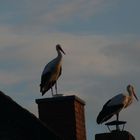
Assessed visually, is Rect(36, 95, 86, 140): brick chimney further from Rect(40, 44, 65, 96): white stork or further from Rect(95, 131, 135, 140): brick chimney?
Rect(40, 44, 65, 96): white stork

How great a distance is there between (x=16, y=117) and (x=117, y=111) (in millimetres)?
4705

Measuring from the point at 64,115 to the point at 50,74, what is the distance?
111 inches

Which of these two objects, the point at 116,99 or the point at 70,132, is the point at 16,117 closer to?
the point at 70,132

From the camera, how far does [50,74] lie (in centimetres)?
2034

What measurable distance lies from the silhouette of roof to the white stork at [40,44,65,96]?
10.6 ft

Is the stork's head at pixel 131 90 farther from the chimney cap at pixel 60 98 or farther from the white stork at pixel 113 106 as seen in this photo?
the chimney cap at pixel 60 98

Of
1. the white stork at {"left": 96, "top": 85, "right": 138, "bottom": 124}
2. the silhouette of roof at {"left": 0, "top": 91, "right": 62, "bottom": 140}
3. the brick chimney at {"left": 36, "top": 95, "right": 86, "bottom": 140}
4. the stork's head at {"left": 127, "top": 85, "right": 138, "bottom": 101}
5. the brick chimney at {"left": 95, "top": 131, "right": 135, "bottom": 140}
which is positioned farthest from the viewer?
the stork's head at {"left": 127, "top": 85, "right": 138, "bottom": 101}

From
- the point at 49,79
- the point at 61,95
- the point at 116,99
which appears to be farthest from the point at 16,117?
the point at 116,99

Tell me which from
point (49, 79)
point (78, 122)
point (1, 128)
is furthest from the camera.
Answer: point (49, 79)

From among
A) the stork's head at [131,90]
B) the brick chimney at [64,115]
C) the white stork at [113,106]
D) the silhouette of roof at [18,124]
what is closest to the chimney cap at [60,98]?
the brick chimney at [64,115]

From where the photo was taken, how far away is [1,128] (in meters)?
16.7

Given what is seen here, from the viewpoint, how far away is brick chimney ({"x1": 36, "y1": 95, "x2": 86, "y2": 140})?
693 inches

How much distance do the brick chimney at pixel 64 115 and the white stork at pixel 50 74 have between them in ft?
7.20

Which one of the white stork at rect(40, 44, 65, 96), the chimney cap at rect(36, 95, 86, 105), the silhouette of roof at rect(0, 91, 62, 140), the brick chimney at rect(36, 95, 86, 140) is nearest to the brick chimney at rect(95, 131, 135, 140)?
the brick chimney at rect(36, 95, 86, 140)
